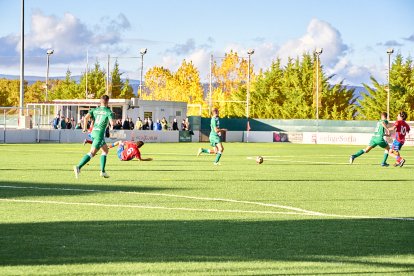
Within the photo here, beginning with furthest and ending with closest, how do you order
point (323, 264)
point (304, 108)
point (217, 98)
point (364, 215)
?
point (217, 98) → point (304, 108) → point (364, 215) → point (323, 264)

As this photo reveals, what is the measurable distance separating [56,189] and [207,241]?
8541 millimetres

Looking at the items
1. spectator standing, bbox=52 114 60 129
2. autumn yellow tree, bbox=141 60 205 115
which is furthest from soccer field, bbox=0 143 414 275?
autumn yellow tree, bbox=141 60 205 115

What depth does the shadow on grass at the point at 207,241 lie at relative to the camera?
378 inches

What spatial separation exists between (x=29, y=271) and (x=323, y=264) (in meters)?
2.94

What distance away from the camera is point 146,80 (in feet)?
421

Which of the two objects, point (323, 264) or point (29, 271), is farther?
point (323, 264)

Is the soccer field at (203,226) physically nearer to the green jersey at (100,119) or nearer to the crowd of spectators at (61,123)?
the green jersey at (100,119)

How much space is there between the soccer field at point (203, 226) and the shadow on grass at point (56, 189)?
0.02 metres

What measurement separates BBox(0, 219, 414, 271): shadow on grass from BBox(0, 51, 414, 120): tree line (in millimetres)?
76503

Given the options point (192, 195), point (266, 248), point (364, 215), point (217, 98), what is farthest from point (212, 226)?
point (217, 98)

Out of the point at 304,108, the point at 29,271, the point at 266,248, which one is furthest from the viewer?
the point at 304,108

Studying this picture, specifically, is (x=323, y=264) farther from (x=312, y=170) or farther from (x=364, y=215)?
(x=312, y=170)

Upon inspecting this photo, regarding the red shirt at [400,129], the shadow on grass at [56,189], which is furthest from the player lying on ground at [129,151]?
the shadow on grass at [56,189]

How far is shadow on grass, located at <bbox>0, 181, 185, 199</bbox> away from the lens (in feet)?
57.9
